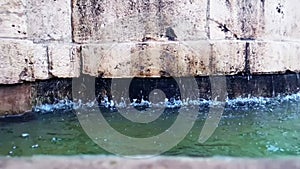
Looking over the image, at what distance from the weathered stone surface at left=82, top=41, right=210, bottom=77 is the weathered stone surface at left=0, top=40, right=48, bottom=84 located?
476mm

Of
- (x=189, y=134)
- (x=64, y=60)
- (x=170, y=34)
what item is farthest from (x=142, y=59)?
(x=189, y=134)

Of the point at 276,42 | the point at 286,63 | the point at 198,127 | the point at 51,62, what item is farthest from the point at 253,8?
the point at 51,62

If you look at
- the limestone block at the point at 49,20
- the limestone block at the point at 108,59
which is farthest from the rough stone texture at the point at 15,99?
the limestone block at the point at 108,59

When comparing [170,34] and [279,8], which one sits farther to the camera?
[279,8]

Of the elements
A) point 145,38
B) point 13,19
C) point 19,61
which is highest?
point 13,19

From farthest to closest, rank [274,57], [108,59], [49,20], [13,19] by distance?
[274,57]
[108,59]
[49,20]
[13,19]

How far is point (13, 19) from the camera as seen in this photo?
3035 mm

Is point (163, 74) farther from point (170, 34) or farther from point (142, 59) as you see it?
point (170, 34)

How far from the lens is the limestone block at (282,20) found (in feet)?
13.2

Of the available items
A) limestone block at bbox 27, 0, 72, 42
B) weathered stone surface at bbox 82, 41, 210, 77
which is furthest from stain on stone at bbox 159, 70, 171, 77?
limestone block at bbox 27, 0, 72, 42

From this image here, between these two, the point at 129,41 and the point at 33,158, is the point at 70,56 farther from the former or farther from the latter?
the point at 33,158

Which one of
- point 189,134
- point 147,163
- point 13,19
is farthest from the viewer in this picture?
point 13,19

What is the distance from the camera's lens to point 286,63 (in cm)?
412

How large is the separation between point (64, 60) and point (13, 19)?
68 cm
